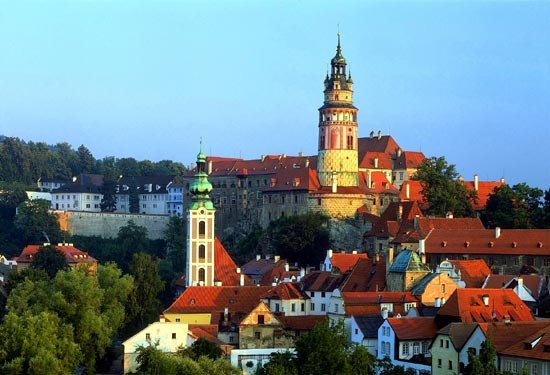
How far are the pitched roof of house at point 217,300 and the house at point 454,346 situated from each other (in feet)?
59.7

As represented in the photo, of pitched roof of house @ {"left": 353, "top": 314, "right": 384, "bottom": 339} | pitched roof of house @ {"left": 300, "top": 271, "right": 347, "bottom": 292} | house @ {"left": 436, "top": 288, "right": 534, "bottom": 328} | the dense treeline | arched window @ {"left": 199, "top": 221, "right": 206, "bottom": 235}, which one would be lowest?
pitched roof of house @ {"left": 353, "top": 314, "right": 384, "bottom": 339}

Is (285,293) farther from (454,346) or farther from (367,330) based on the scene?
(454,346)

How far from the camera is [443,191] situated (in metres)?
94.4

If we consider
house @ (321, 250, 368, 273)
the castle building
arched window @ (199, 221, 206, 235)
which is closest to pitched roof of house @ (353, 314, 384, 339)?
house @ (321, 250, 368, 273)

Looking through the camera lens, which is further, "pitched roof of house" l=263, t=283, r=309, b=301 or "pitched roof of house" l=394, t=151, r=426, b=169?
"pitched roof of house" l=394, t=151, r=426, b=169

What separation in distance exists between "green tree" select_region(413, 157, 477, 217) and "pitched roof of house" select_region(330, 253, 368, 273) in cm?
1344

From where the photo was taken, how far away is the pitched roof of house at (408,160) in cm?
11099

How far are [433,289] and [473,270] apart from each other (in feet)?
25.6

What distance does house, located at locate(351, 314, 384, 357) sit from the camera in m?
60.1

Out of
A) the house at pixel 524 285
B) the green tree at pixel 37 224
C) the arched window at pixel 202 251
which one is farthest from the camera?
the green tree at pixel 37 224

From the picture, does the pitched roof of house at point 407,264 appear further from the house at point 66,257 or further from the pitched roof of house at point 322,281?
the house at point 66,257

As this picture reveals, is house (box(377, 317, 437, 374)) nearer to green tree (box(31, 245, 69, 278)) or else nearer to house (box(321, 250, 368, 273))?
house (box(321, 250, 368, 273))

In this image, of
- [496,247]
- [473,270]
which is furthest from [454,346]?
[496,247]

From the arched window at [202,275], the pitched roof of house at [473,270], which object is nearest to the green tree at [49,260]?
the arched window at [202,275]
